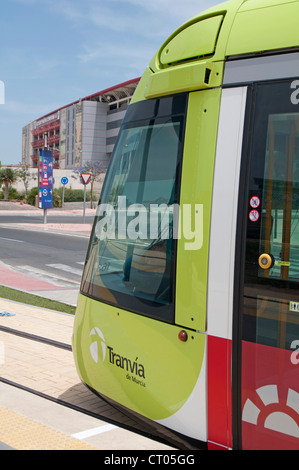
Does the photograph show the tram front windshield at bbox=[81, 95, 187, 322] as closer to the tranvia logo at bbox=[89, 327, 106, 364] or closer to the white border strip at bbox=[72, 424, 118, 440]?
the tranvia logo at bbox=[89, 327, 106, 364]

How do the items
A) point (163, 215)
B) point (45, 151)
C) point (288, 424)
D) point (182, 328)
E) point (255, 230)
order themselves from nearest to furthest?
point (288, 424) → point (255, 230) → point (182, 328) → point (163, 215) → point (45, 151)

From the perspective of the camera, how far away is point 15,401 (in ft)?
14.6

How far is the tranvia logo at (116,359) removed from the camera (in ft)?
12.5

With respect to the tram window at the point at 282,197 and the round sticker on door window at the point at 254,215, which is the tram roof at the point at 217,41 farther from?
the round sticker on door window at the point at 254,215

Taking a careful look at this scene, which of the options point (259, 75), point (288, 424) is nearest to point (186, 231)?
point (259, 75)

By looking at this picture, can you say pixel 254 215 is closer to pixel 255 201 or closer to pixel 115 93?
pixel 255 201

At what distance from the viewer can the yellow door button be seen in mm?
3078

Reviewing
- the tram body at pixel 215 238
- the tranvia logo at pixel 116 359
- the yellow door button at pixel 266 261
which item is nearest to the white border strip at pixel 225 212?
the tram body at pixel 215 238

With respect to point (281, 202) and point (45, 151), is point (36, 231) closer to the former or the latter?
point (45, 151)

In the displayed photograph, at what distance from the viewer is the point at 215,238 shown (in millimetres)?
3289

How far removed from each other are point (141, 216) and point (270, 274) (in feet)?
3.93

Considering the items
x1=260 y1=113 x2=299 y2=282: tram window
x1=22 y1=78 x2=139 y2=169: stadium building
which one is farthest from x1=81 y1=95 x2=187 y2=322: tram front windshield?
x1=22 y1=78 x2=139 y2=169: stadium building

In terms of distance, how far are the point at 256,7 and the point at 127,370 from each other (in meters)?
2.61

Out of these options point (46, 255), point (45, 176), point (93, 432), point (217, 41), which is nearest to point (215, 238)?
point (217, 41)
